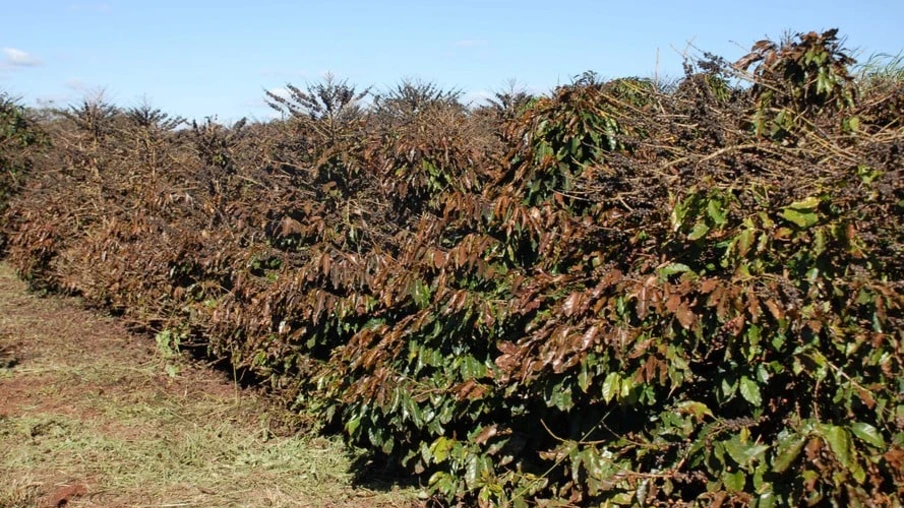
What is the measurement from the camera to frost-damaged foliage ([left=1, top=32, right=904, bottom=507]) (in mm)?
2711

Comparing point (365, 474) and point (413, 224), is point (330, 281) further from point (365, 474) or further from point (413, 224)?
point (365, 474)

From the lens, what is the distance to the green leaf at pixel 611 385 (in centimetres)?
310

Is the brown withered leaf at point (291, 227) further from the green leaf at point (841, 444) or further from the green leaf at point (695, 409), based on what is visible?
the green leaf at point (841, 444)

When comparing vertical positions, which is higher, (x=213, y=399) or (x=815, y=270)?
(x=815, y=270)

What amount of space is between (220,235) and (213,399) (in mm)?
1258

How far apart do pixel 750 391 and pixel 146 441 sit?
414 centimetres

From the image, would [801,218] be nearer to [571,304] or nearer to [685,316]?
[685,316]

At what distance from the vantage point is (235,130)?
24.0 ft

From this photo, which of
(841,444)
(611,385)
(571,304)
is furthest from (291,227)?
(841,444)

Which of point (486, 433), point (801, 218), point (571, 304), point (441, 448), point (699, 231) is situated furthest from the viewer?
point (441, 448)

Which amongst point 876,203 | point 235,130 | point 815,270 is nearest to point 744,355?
point 815,270

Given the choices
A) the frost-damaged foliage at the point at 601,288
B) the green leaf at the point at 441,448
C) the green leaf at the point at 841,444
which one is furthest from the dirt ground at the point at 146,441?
the green leaf at the point at 841,444

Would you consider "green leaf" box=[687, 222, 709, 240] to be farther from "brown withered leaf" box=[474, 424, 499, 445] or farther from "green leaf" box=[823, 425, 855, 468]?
"brown withered leaf" box=[474, 424, 499, 445]

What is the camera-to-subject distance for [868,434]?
102 inches
